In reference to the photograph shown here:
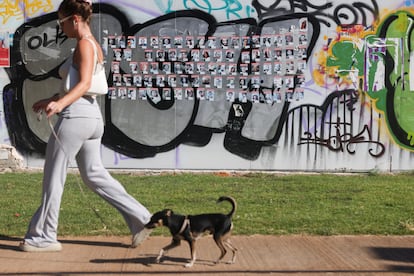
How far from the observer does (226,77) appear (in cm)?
1084

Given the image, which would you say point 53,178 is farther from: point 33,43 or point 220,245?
point 33,43

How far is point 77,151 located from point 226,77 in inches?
216

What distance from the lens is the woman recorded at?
5.56m

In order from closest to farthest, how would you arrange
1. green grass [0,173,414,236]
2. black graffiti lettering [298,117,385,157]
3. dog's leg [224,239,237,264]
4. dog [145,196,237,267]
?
dog [145,196,237,267]
dog's leg [224,239,237,264]
green grass [0,173,414,236]
black graffiti lettering [298,117,385,157]

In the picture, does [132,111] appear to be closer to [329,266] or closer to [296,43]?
[296,43]

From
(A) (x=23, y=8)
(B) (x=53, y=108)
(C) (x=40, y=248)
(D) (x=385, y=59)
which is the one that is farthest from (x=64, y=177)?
(D) (x=385, y=59)

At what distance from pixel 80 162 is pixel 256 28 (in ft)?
18.8

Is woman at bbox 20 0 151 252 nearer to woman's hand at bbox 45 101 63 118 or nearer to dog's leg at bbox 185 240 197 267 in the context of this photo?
woman's hand at bbox 45 101 63 118

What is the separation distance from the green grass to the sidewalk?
327mm

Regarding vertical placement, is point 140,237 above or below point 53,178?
below

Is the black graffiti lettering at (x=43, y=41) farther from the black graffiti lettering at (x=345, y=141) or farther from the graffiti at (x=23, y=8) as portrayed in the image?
the black graffiti lettering at (x=345, y=141)

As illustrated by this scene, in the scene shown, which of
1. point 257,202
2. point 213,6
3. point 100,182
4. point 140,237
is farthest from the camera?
point 213,6

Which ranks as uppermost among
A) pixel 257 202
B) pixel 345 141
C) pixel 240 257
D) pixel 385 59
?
pixel 385 59

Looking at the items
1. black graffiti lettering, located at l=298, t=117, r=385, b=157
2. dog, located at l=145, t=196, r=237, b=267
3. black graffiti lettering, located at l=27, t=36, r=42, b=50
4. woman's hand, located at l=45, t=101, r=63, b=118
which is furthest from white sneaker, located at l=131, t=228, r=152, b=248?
black graffiti lettering, located at l=27, t=36, r=42, b=50
